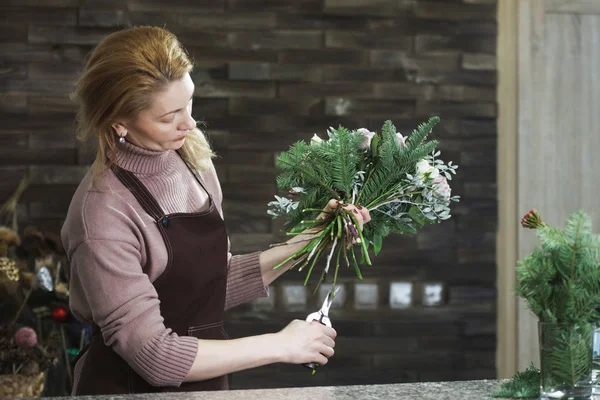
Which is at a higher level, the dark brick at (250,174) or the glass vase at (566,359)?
the dark brick at (250,174)

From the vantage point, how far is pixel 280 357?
1.73 metres

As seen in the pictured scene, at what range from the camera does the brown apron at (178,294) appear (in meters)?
1.88

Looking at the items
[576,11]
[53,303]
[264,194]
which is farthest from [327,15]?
[53,303]

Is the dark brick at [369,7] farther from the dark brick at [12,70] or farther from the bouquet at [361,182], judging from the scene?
the bouquet at [361,182]

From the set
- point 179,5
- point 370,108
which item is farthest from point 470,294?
point 179,5

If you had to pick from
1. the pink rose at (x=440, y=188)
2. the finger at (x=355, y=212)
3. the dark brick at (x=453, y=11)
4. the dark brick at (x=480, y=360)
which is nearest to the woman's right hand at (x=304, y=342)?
the finger at (x=355, y=212)

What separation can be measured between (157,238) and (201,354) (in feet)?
0.96

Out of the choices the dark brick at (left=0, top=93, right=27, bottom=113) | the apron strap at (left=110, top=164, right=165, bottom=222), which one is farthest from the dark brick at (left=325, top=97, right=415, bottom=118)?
the apron strap at (left=110, top=164, right=165, bottom=222)

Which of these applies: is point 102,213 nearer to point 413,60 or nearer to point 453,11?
point 413,60

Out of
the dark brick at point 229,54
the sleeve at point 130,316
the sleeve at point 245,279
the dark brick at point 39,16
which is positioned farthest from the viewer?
the dark brick at point 229,54

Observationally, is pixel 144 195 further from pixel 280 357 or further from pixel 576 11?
pixel 576 11

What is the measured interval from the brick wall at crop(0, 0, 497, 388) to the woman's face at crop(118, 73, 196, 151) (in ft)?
5.70

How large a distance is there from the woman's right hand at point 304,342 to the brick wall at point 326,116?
6.16 feet

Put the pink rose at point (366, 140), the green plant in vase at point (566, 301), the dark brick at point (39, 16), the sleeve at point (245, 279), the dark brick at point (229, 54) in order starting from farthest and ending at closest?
1. the dark brick at point (229, 54)
2. the dark brick at point (39, 16)
3. the sleeve at point (245, 279)
4. the pink rose at point (366, 140)
5. the green plant in vase at point (566, 301)
